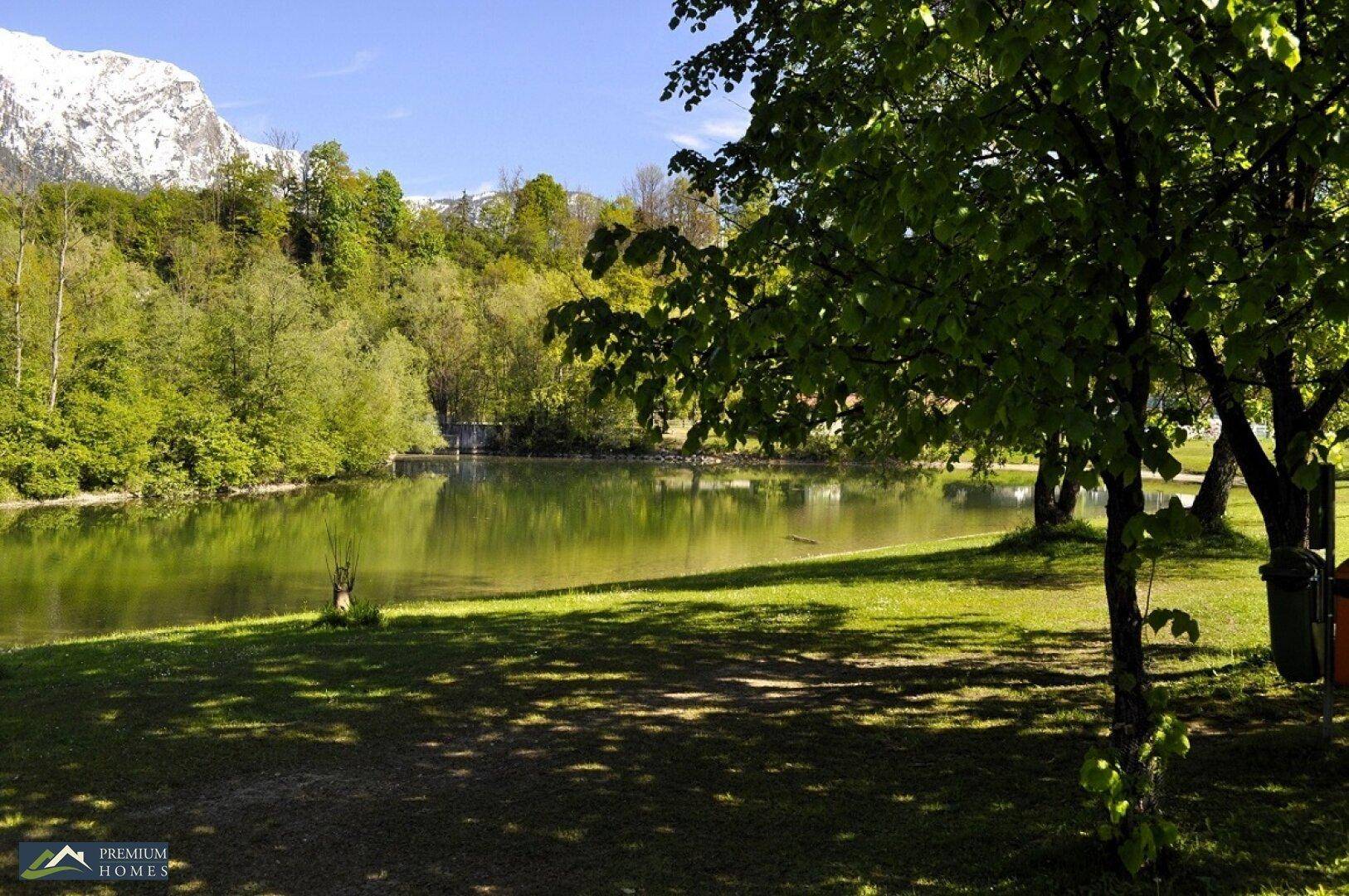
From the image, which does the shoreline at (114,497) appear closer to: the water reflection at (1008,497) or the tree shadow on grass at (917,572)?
the tree shadow on grass at (917,572)

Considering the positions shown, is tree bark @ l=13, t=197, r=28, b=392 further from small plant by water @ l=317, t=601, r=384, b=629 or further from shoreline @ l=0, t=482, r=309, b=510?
small plant by water @ l=317, t=601, r=384, b=629

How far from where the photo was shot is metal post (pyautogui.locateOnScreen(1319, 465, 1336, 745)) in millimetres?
5090

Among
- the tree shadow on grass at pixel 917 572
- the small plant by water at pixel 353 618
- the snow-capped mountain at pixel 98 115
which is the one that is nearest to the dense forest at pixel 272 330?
the tree shadow on grass at pixel 917 572

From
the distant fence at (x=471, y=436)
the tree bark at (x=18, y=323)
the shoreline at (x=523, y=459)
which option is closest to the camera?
the shoreline at (x=523, y=459)

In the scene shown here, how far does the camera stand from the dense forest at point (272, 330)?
3928cm

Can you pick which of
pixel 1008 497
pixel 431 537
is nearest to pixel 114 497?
pixel 431 537

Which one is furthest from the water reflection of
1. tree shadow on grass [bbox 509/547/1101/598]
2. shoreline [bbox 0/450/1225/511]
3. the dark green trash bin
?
the dark green trash bin

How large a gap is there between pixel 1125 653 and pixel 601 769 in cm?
338

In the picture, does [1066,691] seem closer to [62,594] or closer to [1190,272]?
[1190,272]

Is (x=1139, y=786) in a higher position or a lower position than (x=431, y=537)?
higher

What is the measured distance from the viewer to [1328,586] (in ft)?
18.0

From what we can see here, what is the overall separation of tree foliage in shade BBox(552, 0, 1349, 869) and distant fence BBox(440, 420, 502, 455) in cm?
6894
